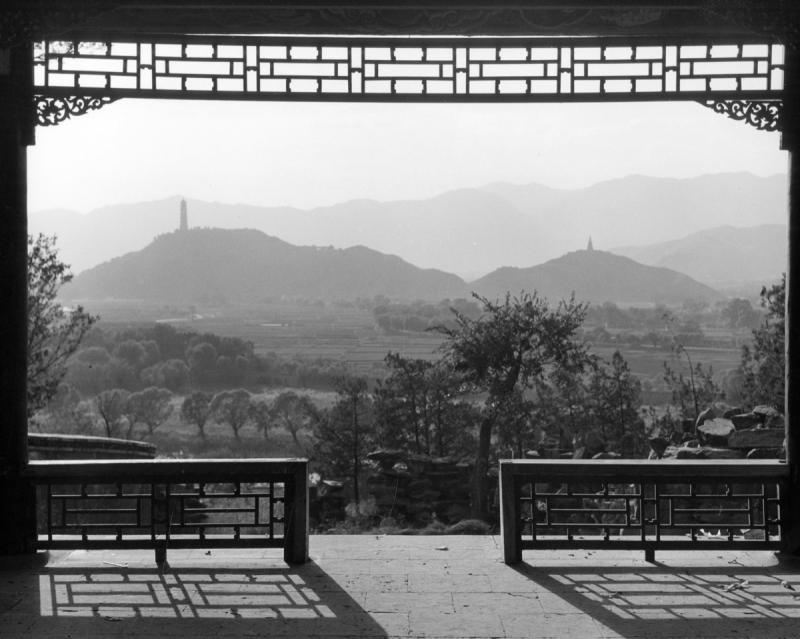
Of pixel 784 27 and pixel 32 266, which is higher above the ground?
pixel 784 27

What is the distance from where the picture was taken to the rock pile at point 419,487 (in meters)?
17.2

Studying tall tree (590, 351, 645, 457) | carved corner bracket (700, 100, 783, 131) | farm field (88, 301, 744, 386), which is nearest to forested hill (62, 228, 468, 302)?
farm field (88, 301, 744, 386)

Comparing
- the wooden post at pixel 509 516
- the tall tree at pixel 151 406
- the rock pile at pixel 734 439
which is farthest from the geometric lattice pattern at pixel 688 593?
the tall tree at pixel 151 406

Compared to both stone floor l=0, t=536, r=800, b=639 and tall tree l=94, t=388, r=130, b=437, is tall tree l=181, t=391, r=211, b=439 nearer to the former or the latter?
tall tree l=94, t=388, r=130, b=437

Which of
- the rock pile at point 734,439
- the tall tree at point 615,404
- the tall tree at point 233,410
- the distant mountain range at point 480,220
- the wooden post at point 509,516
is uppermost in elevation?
the distant mountain range at point 480,220

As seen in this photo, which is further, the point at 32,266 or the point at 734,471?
the point at 32,266

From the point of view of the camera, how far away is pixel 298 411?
42.4 meters

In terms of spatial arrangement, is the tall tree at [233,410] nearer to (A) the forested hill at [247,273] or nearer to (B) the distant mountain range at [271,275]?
(B) the distant mountain range at [271,275]

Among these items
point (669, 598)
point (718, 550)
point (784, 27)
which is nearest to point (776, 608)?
point (669, 598)

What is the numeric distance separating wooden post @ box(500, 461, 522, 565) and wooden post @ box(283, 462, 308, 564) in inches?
50.8

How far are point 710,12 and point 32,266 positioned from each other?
11961 mm

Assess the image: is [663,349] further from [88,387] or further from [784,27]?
[784,27]

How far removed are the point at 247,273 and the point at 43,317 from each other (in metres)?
92.0

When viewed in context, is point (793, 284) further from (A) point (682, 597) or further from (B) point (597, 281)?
(B) point (597, 281)
